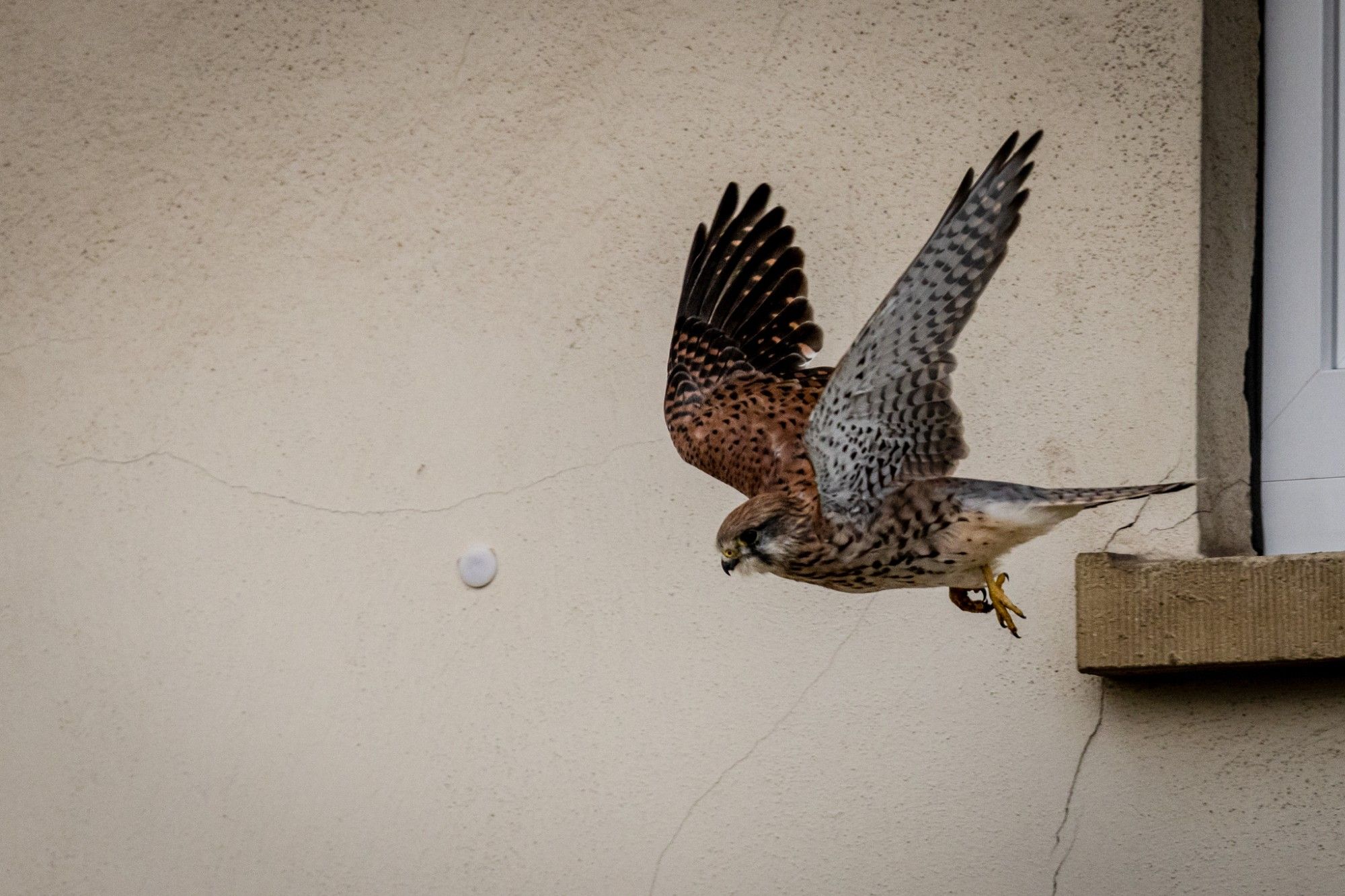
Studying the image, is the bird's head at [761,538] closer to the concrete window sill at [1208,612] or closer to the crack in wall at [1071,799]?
the concrete window sill at [1208,612]

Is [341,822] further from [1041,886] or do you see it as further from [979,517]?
[979,517]

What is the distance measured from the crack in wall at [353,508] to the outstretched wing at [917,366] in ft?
2.88

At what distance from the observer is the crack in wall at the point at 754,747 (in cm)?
236

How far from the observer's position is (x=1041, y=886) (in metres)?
2.25

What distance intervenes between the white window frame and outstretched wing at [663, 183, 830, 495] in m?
0.77

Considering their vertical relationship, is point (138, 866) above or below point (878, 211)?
below

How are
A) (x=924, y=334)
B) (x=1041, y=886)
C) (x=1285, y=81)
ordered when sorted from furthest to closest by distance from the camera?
(x=1285, y=81) < (x=1041, y=886) < (x=924, y=334)

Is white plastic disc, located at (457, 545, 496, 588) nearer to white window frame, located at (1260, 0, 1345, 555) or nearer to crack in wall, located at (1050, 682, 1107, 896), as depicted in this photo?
crack in wall, located at (1050, 682, 1107, 896)

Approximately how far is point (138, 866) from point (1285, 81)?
2.21 metres

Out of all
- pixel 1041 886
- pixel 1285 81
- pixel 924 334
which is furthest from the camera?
pixel 1285 81

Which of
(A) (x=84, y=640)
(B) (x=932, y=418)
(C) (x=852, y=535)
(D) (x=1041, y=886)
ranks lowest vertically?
(D) (x=1041, y=886)

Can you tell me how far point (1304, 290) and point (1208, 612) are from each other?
0.58 m

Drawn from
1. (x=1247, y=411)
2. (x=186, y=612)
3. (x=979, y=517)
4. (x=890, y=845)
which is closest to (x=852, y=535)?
(x=979, y=517)

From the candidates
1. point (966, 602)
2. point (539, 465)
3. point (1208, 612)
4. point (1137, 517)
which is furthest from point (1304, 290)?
point (539, 465)
